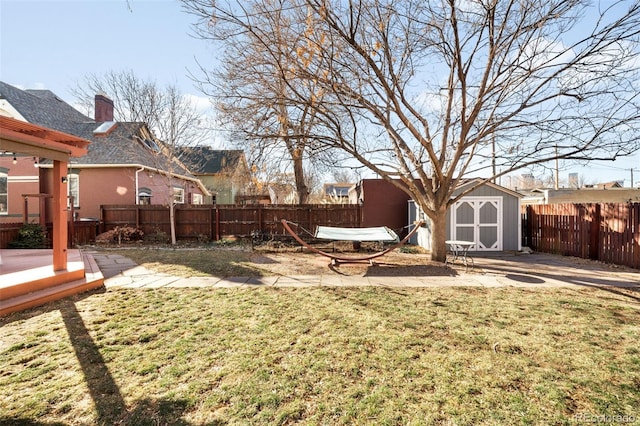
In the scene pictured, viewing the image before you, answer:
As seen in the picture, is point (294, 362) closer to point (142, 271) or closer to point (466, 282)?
point (466, 282)

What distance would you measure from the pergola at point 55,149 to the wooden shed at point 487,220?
9.48 metres

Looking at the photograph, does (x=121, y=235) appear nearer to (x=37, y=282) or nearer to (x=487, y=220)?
(x=37, y=282)

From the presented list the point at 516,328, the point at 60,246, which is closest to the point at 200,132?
the point at 60,246

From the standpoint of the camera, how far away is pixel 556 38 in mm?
6297

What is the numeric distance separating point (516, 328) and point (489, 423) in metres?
1.92

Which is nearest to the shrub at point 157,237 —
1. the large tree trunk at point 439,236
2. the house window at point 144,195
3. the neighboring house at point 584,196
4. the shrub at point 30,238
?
the house window at point 144,195

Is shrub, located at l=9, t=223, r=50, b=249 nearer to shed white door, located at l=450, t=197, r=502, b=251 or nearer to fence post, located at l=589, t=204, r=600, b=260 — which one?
shed white door, located at l=450, t=197, r=502, b=251

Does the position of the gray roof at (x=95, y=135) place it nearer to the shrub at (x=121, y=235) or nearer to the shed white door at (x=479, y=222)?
the shrub at (x=121, y=235)

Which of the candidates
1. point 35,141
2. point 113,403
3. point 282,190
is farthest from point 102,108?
point 113,403

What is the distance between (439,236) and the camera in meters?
7.74

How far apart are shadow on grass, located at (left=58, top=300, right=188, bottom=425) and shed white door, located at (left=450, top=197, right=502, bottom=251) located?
9811mm

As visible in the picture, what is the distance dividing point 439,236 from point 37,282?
794 cm

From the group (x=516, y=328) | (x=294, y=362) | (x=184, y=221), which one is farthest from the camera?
(x=184, y=221)

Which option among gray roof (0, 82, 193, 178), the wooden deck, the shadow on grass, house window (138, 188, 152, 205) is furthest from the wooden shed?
house window (138, 188, 152, 205)
